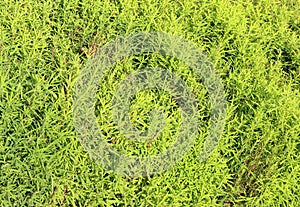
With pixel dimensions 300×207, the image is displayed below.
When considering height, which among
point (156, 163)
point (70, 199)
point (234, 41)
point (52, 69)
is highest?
point (234, 41)

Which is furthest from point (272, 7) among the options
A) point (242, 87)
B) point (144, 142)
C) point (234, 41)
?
point (144, 142)

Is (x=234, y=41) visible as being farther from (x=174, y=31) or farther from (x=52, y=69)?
(x=52, y=69)

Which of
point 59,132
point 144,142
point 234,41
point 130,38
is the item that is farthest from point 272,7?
point 59,132

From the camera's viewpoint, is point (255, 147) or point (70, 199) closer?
point (70, 199)

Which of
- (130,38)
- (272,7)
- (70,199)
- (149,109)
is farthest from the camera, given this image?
(272,7)

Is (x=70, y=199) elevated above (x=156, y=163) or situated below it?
below

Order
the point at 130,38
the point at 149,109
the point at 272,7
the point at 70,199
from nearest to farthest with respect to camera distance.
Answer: the point at 70,199
the point at 149,109
the point at 130,38
the point at 272,7
